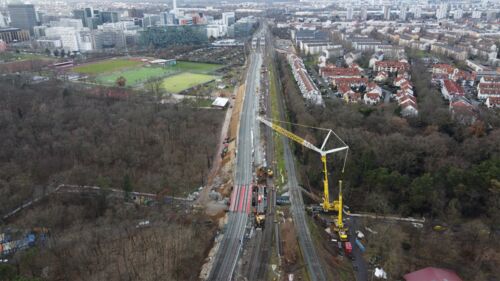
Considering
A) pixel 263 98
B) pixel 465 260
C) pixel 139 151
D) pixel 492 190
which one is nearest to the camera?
pixel 465 260

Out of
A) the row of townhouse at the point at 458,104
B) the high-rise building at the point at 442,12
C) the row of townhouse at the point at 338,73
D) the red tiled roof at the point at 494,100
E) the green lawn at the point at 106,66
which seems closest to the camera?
the row of townhouse at the point at 458,104

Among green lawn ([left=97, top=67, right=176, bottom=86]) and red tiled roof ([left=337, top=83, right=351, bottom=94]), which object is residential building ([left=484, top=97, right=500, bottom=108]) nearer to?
red tiled roof ([left=337, top=83, right=351, bottom=94])

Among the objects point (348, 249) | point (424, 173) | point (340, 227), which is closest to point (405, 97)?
point (424, 173)

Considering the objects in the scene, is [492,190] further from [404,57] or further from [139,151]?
[404,57]

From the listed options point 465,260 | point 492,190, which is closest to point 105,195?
point 465,260

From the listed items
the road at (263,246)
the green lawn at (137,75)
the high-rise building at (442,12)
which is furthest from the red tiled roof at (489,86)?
the high-rise building at (442,12)

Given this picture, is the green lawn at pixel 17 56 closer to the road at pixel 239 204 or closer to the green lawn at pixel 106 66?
the green lawn at pixel 106 66
